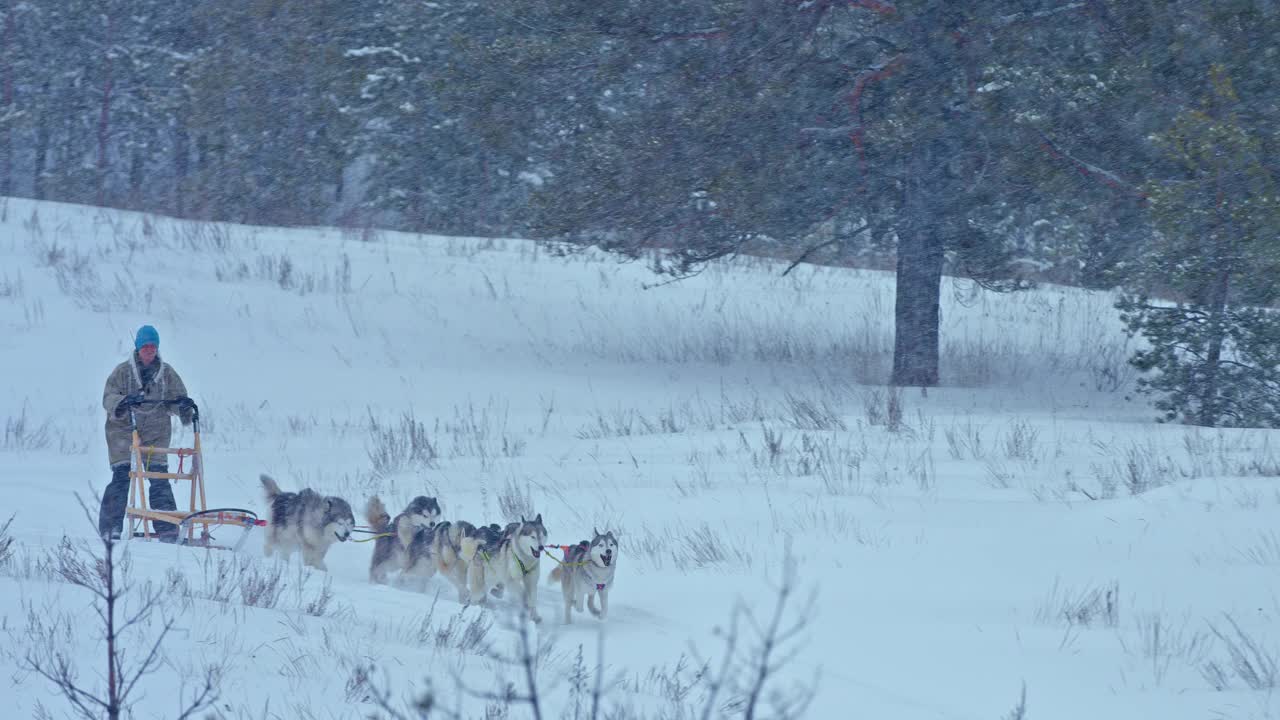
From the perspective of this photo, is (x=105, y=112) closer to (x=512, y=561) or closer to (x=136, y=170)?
(x=136, y=170)

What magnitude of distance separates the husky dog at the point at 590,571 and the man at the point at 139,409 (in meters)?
3.29

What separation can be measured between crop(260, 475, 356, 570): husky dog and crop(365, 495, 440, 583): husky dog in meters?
0.24

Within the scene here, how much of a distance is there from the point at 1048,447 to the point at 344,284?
1400 cm

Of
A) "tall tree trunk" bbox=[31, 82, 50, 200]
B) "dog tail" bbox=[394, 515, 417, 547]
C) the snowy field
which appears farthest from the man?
"tall tree trunk" bbox=[31, 82, 50, 200]

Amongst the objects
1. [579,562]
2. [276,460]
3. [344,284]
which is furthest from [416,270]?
[579,562]

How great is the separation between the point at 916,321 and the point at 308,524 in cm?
1048

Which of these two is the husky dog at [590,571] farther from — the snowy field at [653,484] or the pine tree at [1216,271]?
the pine tree at [1216,271]

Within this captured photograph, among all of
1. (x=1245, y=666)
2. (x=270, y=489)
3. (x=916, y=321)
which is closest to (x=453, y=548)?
(x=270, y=489)

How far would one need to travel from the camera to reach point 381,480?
460 inches

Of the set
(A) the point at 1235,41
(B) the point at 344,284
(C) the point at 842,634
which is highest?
(A) the point at 1235,41

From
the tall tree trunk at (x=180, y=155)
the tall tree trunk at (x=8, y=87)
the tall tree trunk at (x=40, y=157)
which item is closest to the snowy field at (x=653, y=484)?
the tall tree trunk at (x=8, y=87)

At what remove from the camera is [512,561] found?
788 cm

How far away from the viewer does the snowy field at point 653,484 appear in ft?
18.3

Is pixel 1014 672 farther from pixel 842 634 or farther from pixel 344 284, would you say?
pixel 344 284
